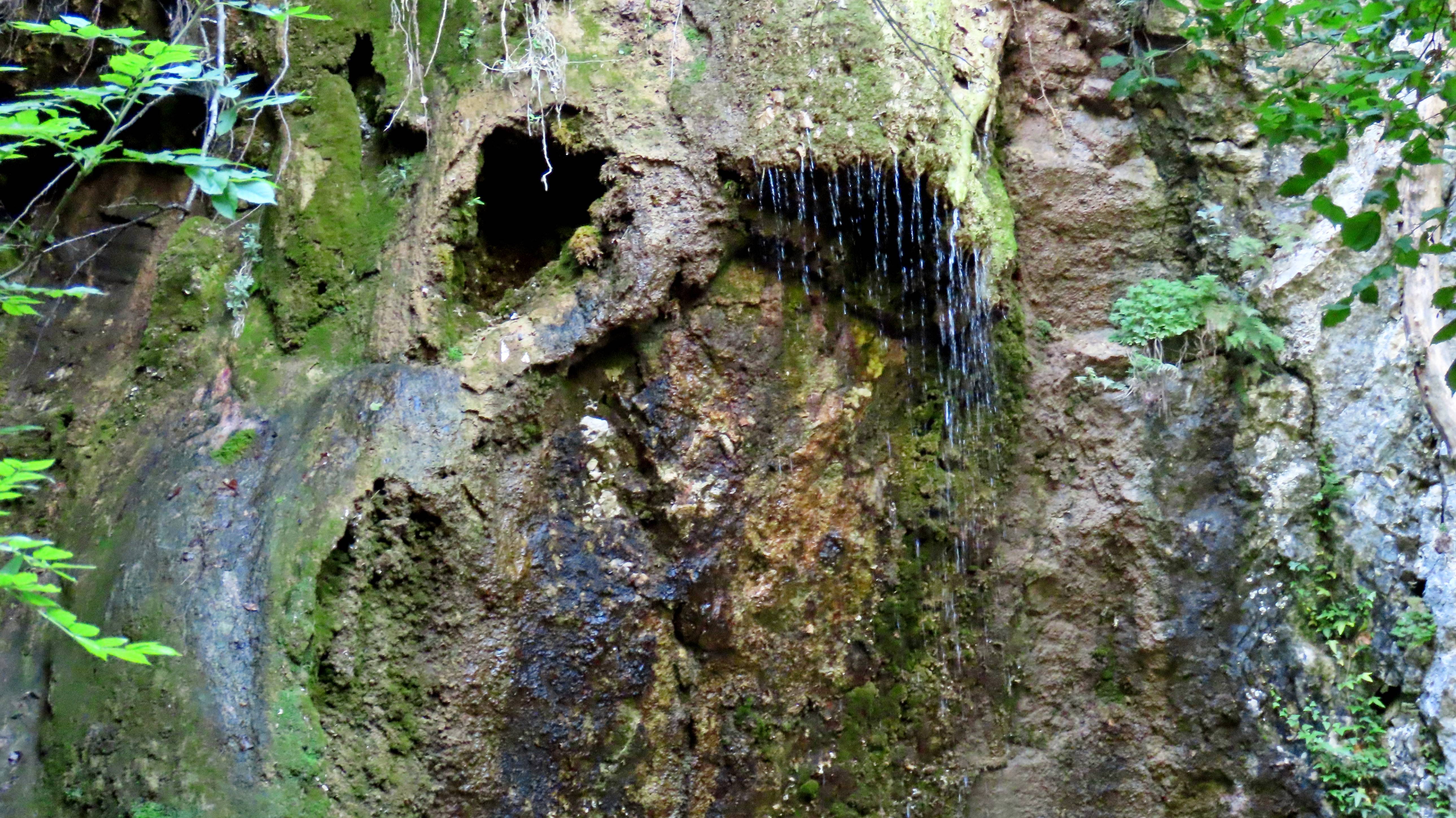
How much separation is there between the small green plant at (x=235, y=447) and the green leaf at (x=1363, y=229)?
3.92 meters

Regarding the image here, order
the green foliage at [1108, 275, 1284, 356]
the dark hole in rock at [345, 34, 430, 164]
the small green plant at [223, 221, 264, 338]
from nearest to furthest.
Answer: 1. the small green plant at [223, 221, 264, 338]
2. the dark hole in rock at [345, 34, 430, 164]
3. the green foliage at [1108, 275, 1284, 356]

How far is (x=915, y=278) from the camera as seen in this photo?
17.1 ft

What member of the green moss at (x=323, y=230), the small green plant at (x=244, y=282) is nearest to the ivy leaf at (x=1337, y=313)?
the green moss at (x=323, y=230)

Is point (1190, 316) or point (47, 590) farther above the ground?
point (1190, 316)

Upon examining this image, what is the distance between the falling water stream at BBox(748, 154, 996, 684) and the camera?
483 centimetres

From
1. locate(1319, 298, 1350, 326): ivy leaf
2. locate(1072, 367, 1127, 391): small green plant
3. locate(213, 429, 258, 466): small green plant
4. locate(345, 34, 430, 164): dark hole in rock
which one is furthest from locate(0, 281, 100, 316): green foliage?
locate(1072, 367, 1127, 391): small green plant

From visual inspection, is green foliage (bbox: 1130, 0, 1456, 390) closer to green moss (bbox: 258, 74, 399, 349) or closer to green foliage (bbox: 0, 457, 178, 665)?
green foliage (bbox: 0, 457, 178, 665)

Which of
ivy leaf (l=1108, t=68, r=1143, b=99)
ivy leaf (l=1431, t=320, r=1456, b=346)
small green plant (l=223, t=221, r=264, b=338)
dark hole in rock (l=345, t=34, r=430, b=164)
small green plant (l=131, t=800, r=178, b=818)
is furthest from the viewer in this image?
ivy leaf (l=1108, t=68, r=1143, b=99)

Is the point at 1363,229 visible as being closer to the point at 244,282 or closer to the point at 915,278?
the point at 915,278

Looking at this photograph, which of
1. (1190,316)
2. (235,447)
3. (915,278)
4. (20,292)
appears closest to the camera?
(20,292)

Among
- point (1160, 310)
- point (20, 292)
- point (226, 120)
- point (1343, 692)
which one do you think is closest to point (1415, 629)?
point (1343, 692)

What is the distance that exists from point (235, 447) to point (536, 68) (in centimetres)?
212

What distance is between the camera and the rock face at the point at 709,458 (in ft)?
13.1

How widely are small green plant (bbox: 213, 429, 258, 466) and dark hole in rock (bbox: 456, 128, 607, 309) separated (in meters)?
1.07
